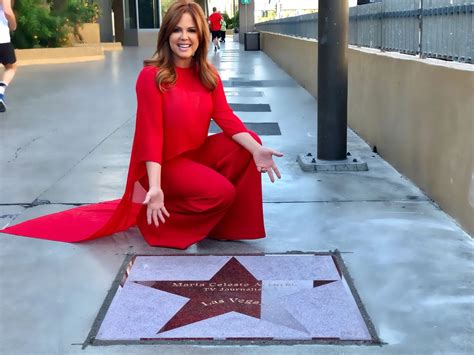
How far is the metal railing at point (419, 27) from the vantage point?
14.8 ft

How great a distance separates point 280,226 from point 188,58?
1.24 metres

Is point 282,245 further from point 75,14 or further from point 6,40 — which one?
point 75,14

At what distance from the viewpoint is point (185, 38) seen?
3727mm

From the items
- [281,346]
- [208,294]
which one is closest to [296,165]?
[208,294]

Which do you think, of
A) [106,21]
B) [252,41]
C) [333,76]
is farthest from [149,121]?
[106,21]

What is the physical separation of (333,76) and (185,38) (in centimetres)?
239

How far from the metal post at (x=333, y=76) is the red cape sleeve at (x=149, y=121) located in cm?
247

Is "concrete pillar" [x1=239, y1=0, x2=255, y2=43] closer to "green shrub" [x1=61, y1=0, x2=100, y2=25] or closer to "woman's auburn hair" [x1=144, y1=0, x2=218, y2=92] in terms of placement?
"green shrub" [x1=61, y1=0, x2=100, y2=25]

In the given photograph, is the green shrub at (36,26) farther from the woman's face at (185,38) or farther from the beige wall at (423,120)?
the woman's face at (185,38)

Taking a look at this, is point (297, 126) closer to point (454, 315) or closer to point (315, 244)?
point (315, 244)

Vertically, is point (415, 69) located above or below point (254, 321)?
above

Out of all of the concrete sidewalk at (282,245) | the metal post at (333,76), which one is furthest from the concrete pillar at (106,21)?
the metal post at (333,76)

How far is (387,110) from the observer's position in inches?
239

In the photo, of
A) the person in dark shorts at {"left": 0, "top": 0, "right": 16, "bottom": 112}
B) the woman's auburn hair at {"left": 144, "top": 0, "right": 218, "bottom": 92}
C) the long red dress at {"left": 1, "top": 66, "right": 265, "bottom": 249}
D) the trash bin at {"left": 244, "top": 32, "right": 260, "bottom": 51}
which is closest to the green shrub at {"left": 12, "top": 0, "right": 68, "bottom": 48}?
the person in dark shorts at {"left": 0, "top": 0, "right": 16, "bottom": 112}
